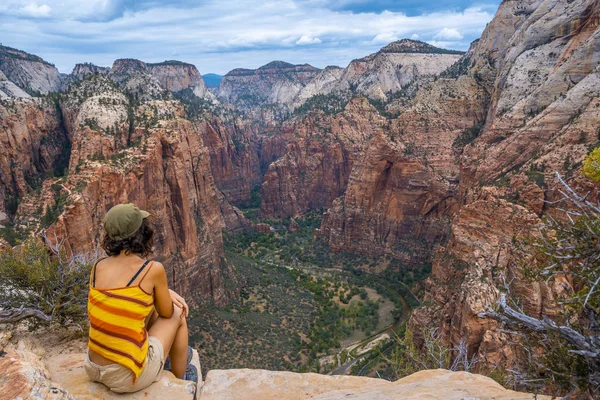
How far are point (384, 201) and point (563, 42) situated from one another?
26.1m

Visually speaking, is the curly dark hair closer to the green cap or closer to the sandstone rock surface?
the green cap

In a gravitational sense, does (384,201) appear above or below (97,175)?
below

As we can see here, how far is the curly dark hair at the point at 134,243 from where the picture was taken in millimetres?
5086

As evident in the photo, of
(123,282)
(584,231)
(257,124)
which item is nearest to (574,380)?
(584,231)

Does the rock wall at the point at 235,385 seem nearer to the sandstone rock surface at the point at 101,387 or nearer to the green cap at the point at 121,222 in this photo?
the sandstone rock surface at the point at 101,387

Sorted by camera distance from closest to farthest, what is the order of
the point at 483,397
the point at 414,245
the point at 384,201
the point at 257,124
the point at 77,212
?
the point at 483,397 < the point at 77,212 < the point at 414,245 < the point at 384,201 < the point at 257,124

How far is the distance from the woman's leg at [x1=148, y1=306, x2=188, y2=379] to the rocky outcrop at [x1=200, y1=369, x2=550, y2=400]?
2.06 ft

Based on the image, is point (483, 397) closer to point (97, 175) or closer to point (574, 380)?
point (574, 380)

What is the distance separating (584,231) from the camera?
226 inches

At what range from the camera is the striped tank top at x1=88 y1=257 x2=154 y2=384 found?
16.0 feet

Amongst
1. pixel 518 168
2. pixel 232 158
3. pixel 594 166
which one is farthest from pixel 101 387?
pixel 232 158

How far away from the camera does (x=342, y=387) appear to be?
6.63m

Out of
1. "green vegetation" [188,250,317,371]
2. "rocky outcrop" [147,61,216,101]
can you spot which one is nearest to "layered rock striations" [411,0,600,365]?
"green vegetation" [188,250,317,371]

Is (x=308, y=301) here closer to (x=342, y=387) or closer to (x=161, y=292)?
(x=342, y=387)
